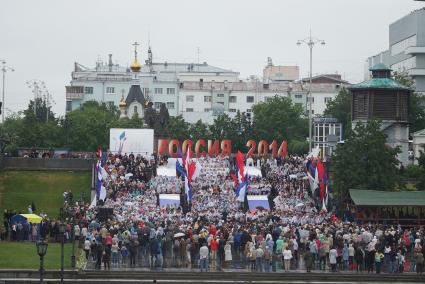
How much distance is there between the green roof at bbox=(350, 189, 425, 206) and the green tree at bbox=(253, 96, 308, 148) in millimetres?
71950

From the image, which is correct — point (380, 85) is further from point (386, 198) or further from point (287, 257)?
point (287, 257)

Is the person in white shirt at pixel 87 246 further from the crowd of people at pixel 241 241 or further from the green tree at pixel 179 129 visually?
the green tree at pixel 179 129

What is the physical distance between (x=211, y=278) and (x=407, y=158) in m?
44.0

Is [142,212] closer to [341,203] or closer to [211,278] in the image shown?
[341,203]

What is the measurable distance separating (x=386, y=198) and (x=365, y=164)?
8.67 meters

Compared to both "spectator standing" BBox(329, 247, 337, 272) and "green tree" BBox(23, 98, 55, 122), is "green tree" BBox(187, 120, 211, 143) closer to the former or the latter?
"green tree" BBox(23, 98, 55, 122)

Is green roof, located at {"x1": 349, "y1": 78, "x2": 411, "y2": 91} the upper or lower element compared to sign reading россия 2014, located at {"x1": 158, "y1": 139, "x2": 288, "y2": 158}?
upper

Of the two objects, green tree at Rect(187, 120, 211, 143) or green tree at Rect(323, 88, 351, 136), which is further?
green tree at Rect(187, 120, 211, 143)

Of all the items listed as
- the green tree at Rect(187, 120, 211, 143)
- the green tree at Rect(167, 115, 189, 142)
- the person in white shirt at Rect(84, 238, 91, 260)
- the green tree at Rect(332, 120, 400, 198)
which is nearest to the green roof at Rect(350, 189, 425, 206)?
the green tree at Rect(332, 120, 400, 198)

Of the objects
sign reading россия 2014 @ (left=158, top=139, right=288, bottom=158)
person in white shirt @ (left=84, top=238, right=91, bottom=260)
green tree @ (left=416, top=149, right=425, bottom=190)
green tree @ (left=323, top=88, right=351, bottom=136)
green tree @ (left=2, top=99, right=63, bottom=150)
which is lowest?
person in white shirt @ (left=84, top=238, right=91, bottom=260)

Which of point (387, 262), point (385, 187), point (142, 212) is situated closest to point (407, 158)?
point (385, 187)

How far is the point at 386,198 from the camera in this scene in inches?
2854

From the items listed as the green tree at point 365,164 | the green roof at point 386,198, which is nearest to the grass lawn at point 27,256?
the green roof at point 386,198

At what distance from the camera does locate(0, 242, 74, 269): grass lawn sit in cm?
5666
